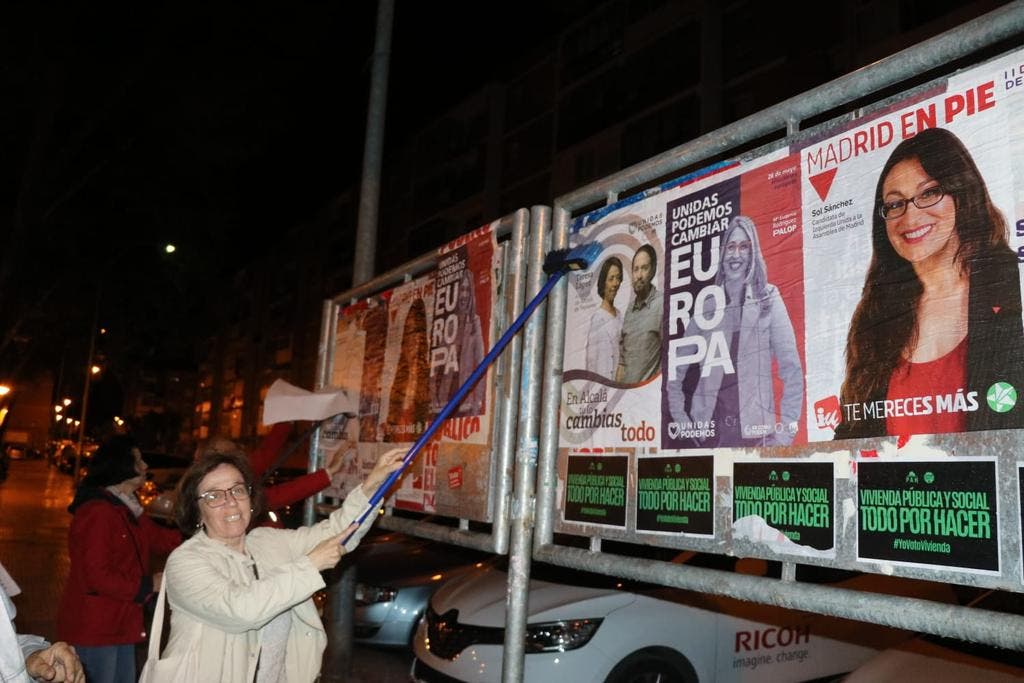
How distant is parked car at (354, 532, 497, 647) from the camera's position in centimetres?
761

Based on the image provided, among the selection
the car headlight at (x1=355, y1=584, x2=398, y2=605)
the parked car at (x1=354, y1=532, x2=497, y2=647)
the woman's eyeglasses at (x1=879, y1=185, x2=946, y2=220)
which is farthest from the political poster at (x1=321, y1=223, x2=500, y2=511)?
the car headlight at (x1=355, y1=584, x2=398, y2=605)

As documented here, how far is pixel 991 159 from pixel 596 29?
1233 inches

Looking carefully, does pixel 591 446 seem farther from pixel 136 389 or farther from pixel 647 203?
pixel 136 389

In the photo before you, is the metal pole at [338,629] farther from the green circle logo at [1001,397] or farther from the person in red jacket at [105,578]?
the green circle logo at [1001,397]

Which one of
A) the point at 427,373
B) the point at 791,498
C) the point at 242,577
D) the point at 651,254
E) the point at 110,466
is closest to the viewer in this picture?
Answer: the point at 791,498

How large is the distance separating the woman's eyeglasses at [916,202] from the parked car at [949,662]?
2.58m

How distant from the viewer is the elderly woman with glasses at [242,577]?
2.81 metres

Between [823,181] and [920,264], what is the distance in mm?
425

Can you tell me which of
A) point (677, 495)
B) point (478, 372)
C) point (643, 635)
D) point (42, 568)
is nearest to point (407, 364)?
point (478, 372)

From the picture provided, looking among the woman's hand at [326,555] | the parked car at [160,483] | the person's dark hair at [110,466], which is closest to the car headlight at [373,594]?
the person's dark hair at [110,466]

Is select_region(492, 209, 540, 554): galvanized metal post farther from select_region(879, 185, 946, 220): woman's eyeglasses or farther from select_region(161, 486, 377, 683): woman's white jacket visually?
select_region(879, 185, 946, 220): woman's eyeglasses

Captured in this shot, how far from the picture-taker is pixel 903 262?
6.93ft

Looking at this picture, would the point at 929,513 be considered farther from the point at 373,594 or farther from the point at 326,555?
the point at 373,594

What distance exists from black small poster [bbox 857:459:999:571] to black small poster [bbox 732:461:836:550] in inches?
3.8
